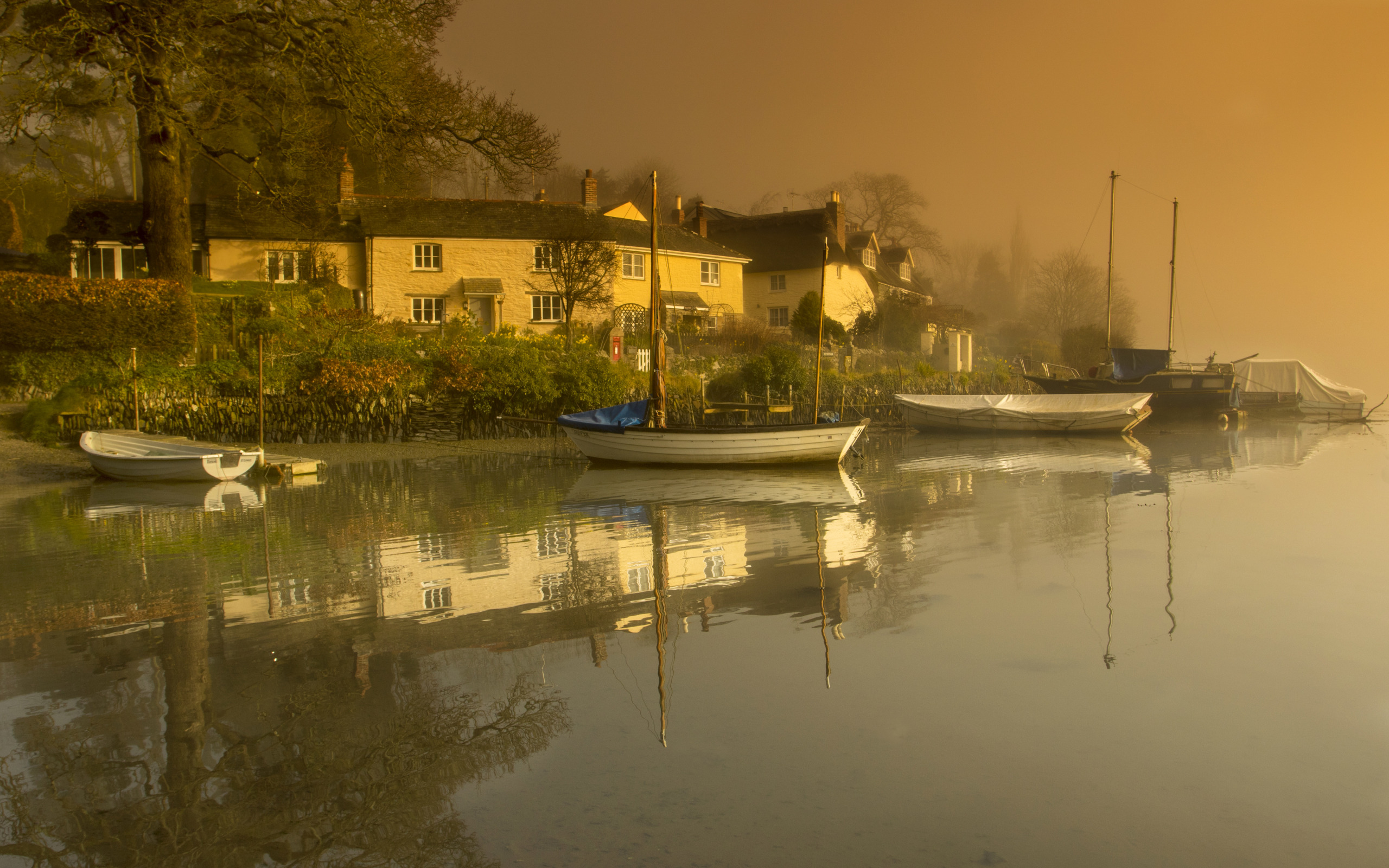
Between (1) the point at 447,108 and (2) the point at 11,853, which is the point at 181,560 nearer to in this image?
(2) the point at 11,853

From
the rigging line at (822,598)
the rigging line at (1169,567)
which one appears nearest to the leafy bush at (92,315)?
the rigging line at (822,598)

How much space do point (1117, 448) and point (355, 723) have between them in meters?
27.1

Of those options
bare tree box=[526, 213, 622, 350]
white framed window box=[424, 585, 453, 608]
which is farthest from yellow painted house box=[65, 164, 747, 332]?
white framed window box=[424, 585, 453, 608]

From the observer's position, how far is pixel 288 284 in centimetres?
4006

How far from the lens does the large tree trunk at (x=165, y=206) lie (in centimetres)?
2620

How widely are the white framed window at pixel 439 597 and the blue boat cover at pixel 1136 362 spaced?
38.0 m

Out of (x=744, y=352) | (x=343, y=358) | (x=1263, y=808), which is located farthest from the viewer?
(x=744, y=352)

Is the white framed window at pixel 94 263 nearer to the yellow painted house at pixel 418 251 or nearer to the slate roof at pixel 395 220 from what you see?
the yellow painted house at pixel 418 251

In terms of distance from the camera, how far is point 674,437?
20453mm

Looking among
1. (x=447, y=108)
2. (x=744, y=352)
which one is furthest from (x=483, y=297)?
(x=447, y=108)

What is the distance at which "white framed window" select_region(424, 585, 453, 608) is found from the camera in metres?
8.68

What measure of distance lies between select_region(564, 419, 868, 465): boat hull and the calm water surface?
7031 mm

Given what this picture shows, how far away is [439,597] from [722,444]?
1191cm

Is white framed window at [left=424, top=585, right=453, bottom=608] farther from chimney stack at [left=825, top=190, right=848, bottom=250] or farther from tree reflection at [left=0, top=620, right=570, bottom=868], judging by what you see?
chimney stack at [left=825, top=190, right=848, bottom=250]
